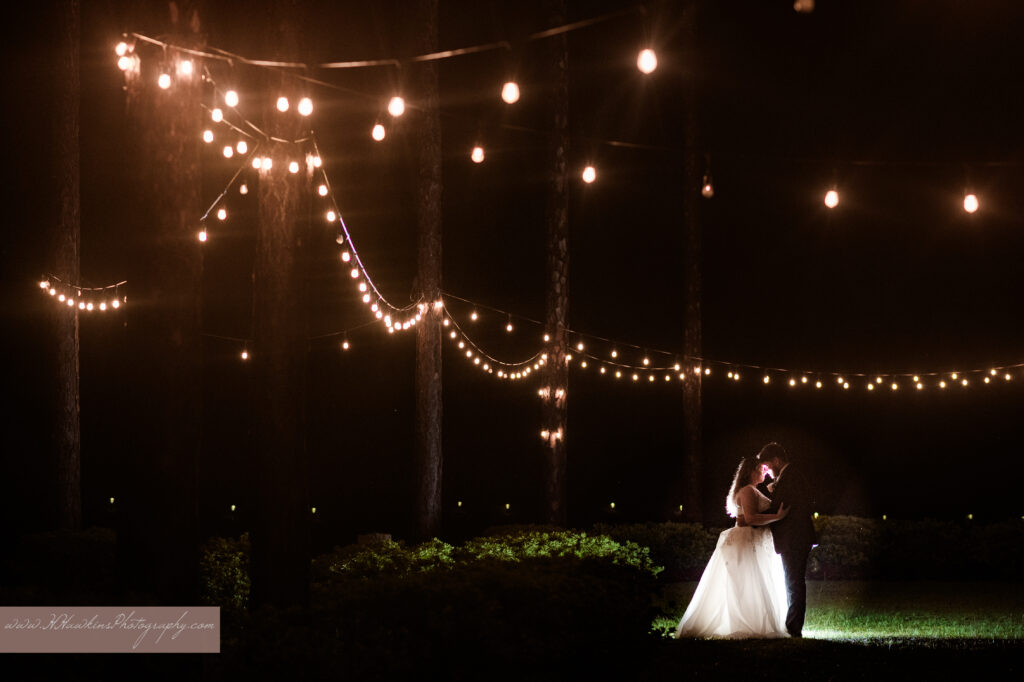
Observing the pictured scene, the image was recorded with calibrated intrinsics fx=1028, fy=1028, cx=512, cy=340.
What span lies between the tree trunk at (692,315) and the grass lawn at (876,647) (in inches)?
224

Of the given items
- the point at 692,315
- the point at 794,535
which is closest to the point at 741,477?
the point at 794,535

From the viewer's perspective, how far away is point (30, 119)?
2309cm

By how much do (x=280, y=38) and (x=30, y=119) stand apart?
16849 millimetres

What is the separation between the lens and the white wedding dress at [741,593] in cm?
1137

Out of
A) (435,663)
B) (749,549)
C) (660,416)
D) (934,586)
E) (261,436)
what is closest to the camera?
(435,663)

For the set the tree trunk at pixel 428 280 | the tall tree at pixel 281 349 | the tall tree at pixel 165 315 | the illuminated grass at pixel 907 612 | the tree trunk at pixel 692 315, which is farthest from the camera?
the tree trunk at pixel 692 315

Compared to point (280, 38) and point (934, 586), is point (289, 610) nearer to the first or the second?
point (280, 38)

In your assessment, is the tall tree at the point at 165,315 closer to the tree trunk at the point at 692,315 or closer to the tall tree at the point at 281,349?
the tall tree at the point at 281,349

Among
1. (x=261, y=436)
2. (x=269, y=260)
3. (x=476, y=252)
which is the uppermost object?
(x=476, y=252)

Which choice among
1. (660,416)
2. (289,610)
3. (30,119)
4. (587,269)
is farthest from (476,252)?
(289,610)

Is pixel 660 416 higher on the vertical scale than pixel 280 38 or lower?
lower

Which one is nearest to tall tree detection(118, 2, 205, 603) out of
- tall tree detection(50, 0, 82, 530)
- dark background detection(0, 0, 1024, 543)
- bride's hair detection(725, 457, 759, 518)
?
bride's hair detection(725, 457, 759, 518)

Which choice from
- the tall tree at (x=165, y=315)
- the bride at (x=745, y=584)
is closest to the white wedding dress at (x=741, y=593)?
the bride at (x=745, y=584)

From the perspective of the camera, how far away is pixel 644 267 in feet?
88.7
